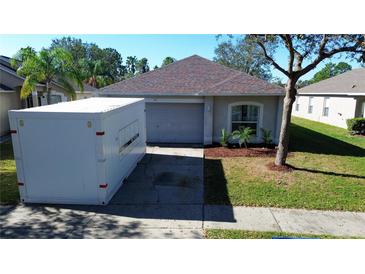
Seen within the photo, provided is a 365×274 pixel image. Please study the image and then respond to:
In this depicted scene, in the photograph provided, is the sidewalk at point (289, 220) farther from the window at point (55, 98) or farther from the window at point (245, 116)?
the window at point (55, 98)

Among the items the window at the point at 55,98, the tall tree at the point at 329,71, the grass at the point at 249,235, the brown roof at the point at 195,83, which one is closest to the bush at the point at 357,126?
the brown roof at the point at 195,83

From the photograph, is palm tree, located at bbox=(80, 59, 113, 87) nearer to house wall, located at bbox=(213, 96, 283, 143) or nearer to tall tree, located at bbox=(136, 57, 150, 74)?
house wall, located at bbox=(213, 96, 283, 143)

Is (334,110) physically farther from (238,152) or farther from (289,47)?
(289,47)

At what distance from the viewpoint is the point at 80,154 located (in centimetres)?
636

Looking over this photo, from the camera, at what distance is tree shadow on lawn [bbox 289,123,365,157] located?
40.8ft

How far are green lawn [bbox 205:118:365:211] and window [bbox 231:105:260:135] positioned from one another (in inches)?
91.8

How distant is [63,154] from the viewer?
639 cm

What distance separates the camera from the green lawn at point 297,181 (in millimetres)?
6914

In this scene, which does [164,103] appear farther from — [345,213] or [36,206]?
[345,213]

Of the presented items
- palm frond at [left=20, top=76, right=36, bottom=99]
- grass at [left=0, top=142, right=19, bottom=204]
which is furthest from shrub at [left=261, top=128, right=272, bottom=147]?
palm frond at [left=20, top=76, right=36, bottom=99]

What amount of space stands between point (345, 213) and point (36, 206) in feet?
25.9

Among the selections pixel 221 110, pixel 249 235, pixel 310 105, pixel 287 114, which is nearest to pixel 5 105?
pixel 221 110

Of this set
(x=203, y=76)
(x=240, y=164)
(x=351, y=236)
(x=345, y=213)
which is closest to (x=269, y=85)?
(x=203, y=76)

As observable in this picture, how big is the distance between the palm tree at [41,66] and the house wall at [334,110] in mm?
19939
